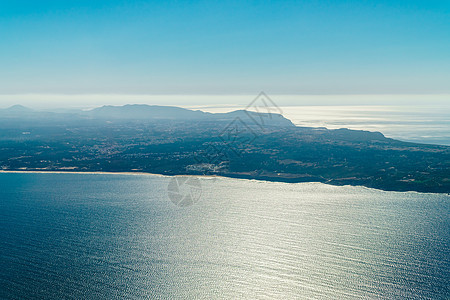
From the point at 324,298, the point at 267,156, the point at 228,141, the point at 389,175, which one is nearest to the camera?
the point at 324,298

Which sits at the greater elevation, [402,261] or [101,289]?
[402,261]

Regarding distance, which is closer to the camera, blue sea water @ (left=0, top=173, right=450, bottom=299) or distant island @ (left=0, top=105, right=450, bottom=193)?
blue sea water @ (left=0, top=173, right=450, bottom=299)

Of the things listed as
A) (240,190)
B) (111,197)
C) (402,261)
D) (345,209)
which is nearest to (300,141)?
(240,190)

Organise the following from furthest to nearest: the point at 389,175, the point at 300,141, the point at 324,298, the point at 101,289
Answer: the point at 300,141, the point at 389,175, the point at 101,289, the point at 324,298

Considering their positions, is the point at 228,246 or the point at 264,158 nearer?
the point at 228,246

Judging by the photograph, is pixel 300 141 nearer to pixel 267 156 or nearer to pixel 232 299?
pixel 267 156

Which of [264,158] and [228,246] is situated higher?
[264,158]

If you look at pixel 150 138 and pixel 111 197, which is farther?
pixel 150 138
